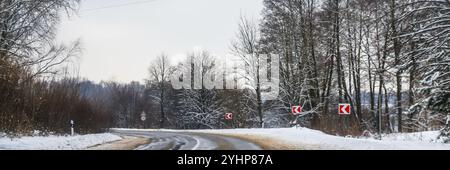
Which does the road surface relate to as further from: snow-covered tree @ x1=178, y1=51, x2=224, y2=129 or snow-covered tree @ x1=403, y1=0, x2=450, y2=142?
snow-covered tree @ x1=178, y1=51, x2=224, y2=129

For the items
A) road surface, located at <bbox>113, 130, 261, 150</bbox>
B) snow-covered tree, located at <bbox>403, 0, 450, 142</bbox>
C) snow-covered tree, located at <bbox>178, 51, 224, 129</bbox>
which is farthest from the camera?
snow-covered tree, located at <bbox>178, 51, 224, 129</bbox>

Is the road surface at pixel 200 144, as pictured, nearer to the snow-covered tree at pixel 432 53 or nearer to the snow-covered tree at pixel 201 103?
the snow-covered tree at pixel 432 53

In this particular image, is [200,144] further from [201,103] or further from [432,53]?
[201,103]

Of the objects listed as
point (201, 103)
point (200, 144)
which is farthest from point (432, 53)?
point (201, 103)

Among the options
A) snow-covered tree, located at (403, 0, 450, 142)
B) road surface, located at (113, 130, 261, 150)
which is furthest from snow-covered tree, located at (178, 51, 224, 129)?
snow-covered tree, located at (403, 0, 450, 142)

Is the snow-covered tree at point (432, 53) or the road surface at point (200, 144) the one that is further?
the road surface at point (200, 144)

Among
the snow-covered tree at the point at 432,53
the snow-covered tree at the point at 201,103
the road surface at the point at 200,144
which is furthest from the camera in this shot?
the snow-covered tree at the point at 201,103

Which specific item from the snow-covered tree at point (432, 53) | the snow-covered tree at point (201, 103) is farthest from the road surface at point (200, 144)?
the snow-covered tree at point (201, 103)

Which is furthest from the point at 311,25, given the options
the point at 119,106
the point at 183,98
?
the point at 119,106

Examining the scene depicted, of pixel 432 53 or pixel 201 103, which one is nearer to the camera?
pixel 432 53

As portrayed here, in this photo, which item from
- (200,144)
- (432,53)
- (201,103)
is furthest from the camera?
(201,103)

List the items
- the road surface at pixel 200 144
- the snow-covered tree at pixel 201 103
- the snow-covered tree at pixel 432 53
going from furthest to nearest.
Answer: the snow-covered tree at pixel 201 103
the road surface at pixel 200 144
the snow-covered tree at pixel 432 53

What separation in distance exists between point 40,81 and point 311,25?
66.3 ft

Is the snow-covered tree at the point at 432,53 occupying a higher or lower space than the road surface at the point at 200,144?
higher
